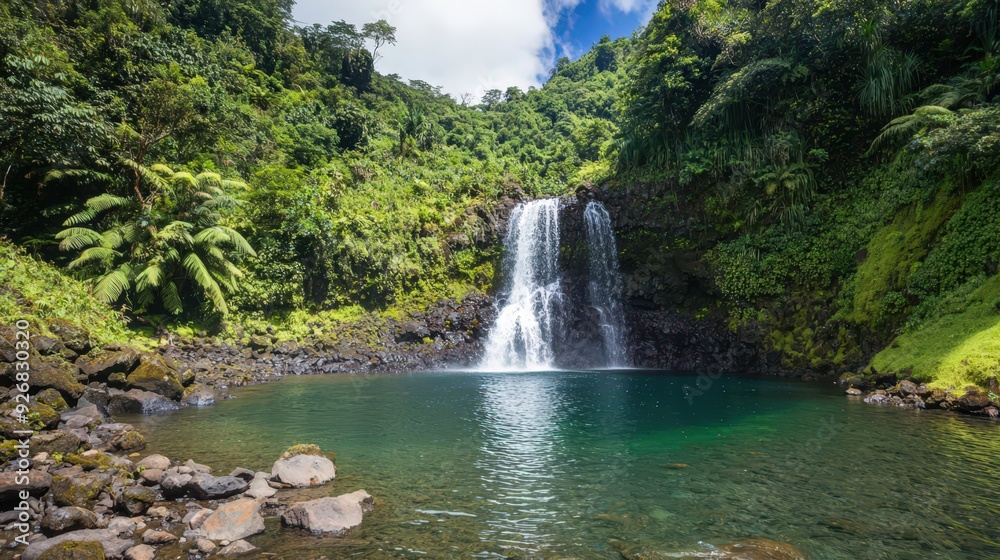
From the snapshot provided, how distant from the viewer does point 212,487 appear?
5.83 meters

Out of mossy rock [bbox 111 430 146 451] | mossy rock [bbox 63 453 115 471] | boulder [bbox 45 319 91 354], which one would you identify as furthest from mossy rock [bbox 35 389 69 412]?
mossy rock [bbox 63 453 115 471]

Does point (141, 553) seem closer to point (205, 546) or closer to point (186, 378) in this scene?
point (205, 546)

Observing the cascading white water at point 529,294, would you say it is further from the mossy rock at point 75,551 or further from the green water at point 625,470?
the mossy rock at point 75,551

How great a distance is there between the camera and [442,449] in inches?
326

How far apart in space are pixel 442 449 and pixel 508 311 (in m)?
16.8

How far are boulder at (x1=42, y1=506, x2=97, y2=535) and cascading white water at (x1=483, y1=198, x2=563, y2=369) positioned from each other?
729 inches

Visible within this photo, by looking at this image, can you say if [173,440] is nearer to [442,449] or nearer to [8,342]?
[8,342]

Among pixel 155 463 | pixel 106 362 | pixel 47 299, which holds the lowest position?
pixel 155 463

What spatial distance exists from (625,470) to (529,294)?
18703 millimetres

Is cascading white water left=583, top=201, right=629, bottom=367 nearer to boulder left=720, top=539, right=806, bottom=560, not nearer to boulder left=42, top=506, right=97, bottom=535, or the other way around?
boulder left=720, top=539, right=806, bottom=560

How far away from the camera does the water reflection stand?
16.7 ft

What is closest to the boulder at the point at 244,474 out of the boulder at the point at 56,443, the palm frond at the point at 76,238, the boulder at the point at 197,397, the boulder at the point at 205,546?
the boulder at the point at 205,546

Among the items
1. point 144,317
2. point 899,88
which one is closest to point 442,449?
point 144,317

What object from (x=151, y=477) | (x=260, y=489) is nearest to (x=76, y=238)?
(x=151, y=477)
